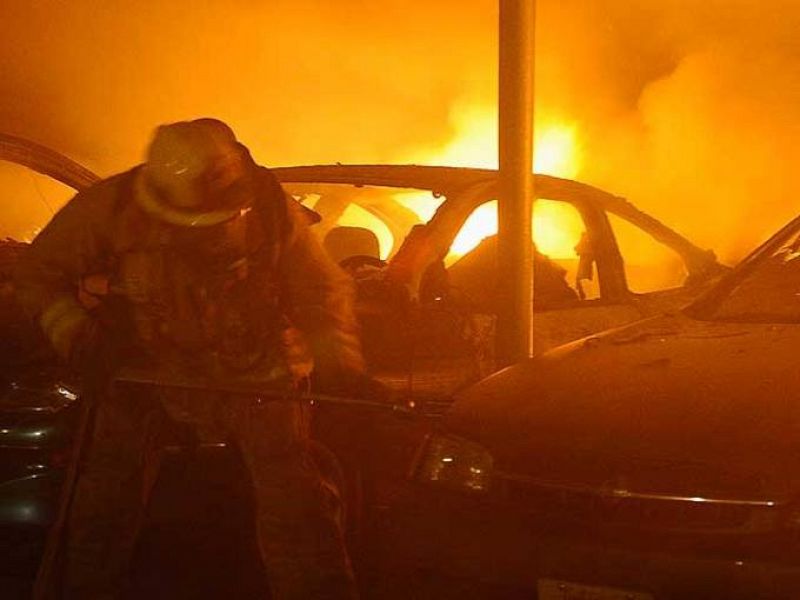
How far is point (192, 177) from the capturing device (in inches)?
146

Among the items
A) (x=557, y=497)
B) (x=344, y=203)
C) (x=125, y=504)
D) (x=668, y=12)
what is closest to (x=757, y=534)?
(x=557, y=497)

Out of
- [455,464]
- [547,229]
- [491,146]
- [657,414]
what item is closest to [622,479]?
[657,414]

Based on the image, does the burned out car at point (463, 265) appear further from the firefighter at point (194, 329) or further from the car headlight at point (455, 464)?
the car headlight at point (455, 464)

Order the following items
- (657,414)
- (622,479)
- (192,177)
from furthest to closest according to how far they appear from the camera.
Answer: (192,177) < (657,414) < (622,479)

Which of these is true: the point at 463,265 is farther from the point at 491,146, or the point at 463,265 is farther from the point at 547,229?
the point at 491,146

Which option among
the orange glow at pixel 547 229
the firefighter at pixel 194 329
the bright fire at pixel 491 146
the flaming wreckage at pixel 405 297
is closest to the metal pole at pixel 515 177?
the flaming wreckage at pixel 405 297

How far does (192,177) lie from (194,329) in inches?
18.3

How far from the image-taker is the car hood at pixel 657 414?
325cm

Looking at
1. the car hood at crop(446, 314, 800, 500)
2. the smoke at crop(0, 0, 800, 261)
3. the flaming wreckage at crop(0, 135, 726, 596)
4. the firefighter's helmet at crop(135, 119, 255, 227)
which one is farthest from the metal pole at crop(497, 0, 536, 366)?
the smoke at crop(0, 0, 800, 261)

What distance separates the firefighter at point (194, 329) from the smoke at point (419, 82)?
815 centimetres

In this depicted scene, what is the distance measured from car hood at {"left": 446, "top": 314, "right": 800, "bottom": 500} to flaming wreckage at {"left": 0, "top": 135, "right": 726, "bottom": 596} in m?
0.66

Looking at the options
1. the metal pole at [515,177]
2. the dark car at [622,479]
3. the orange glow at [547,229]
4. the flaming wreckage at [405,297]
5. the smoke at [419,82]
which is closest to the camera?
the dark car at [622,479]

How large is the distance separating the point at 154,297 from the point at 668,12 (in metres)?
10.8

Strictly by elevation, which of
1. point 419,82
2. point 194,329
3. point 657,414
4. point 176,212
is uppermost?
point 419,82
